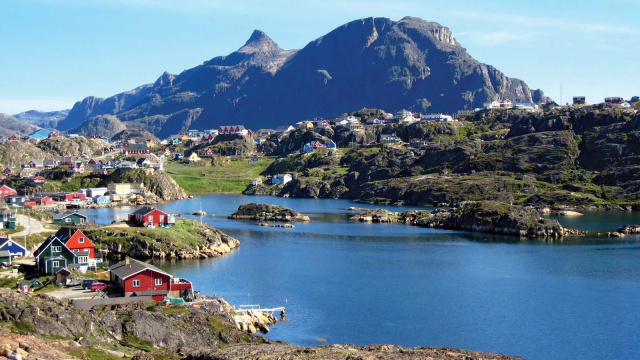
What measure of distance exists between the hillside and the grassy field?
5.79m

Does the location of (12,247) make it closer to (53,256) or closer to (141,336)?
(53,256)

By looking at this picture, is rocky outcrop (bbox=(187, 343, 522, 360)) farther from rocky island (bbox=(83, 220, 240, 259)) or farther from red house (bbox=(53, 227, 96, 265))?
rocky island (bbox=(83, 220, 240, 259))

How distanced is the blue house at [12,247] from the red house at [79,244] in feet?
14.2

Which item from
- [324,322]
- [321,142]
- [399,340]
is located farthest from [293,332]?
[321,142]

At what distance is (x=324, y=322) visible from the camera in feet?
148

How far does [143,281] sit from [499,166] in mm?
107977

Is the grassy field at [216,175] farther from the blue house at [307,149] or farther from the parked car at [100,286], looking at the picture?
the parked car at [100,286]

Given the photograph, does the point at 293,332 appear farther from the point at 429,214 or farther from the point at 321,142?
the point at 321,142

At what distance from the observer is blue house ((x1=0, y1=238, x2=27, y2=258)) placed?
5630cm

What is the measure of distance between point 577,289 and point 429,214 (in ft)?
165

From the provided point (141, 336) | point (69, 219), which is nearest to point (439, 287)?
point (141, 336)

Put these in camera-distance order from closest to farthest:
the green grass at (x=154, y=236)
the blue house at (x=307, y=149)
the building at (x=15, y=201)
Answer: the green grass at (x=154, y=236) → the building at (x=15, y=201) → the blue house at (x=307, y=149)

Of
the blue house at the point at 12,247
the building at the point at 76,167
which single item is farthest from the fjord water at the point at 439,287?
the building at the point at 76,167

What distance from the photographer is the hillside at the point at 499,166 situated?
125 meters
